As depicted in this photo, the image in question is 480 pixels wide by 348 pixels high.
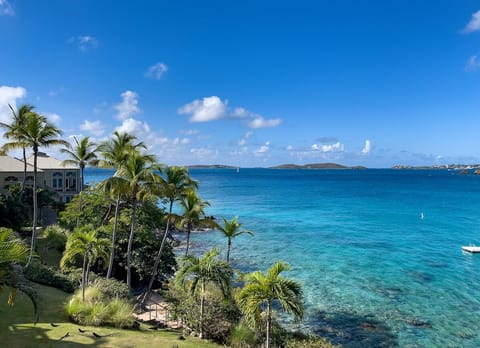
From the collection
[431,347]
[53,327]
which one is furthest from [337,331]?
[53,327]

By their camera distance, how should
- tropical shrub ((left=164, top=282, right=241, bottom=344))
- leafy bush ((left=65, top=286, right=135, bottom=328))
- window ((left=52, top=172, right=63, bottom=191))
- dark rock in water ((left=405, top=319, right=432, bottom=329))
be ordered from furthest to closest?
window ((left=52, top=172, right=63, bottom=191)) < dark rock in water ((left=405, top=319, right=432, bottom=329)) < tropical shrub ((left=164, top=282, right=241, bottom=344)) < leafy bush ((left=65, top=286, right=135, bottom=328))

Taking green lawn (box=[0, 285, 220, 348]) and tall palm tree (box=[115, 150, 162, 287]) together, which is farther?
tall palm tree (box=[115, 150, 162, 287])

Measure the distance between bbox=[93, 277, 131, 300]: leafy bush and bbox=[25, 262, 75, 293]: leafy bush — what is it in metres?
2.71

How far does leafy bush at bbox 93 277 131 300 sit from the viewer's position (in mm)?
18359

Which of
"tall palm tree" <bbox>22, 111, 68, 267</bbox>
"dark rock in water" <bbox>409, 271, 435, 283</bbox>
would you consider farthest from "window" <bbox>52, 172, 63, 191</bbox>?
"dark rock in water" <bbox>409, 271, 435, 283</bbox>

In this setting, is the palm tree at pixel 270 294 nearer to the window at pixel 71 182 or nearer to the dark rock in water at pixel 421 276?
the dark rock in water at pixel 421 276

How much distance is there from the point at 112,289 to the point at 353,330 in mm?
14874

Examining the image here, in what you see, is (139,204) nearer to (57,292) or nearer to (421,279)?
(57,292)

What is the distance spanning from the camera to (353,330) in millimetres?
20297

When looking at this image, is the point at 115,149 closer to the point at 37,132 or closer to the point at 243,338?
the point at 37,132

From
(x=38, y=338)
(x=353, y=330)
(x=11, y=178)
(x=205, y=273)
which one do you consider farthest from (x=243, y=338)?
(x=11, y=178)

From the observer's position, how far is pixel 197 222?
24.2 metres

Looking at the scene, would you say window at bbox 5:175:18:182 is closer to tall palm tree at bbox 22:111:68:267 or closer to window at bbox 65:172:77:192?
window at bbox 65:172:77:192

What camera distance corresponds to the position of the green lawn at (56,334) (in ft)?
39.9
